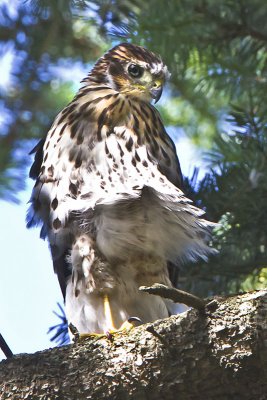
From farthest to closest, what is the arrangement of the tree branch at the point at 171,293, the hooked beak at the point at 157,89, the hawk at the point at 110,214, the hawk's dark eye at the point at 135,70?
the hawk's dark eye at the point at 135,70, the hooked beak at the point at 157,89, the hawk at the point at 110,214, the tree branch at the point at 171,293

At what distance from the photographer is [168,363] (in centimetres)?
257

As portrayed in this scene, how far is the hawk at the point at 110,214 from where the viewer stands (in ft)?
12.3

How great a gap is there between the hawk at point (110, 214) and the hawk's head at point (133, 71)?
0.26 m

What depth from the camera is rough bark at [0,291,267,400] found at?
2.47 metres

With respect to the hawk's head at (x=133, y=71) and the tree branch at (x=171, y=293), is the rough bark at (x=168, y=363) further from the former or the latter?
the hawk's head at (x=133, y=71)

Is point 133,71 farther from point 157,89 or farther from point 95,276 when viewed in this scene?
point 95,276

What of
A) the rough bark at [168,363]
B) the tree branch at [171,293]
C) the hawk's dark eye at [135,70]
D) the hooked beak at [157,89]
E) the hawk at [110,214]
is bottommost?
the rough bark at [168,363]

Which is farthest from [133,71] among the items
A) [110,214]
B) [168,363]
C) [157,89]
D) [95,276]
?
[168,363]

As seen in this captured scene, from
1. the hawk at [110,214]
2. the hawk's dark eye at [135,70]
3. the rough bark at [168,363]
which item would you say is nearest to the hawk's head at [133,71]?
the hawk's dark eye at [135,70]

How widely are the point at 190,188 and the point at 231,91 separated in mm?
685

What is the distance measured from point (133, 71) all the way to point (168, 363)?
241 cm

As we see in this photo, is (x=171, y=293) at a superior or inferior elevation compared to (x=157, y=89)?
inferior

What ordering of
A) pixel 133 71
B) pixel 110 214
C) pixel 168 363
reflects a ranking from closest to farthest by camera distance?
pixel 168 363
pixel 110 214
pixel 133 71

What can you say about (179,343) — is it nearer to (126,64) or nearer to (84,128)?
(84,128)
